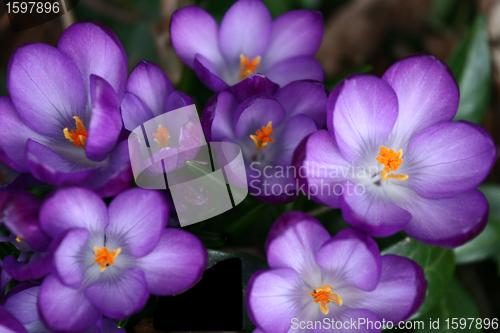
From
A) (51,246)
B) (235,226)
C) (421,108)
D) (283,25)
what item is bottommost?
(235,226)

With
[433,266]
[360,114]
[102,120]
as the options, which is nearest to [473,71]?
[433,266]

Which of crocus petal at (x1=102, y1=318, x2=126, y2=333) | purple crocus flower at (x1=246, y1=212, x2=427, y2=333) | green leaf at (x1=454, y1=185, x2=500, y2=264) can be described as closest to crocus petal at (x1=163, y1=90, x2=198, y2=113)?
purple crocus flower at (x1=246, y1=212, x2=427, y2=333)

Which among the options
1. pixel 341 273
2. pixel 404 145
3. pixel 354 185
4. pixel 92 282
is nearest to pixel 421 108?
pixel 404 145

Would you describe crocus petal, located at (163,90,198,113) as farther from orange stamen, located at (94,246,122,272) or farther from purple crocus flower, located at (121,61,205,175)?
orange stamen, located at (94,246,122,272)

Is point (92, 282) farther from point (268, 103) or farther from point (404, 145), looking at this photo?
point (404, 145)

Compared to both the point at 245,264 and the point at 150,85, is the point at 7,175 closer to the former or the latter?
the point at 150,85

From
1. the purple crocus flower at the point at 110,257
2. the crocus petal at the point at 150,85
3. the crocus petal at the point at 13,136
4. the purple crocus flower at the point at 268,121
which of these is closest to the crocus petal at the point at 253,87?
the purple crocus flower at the point at 268,121
